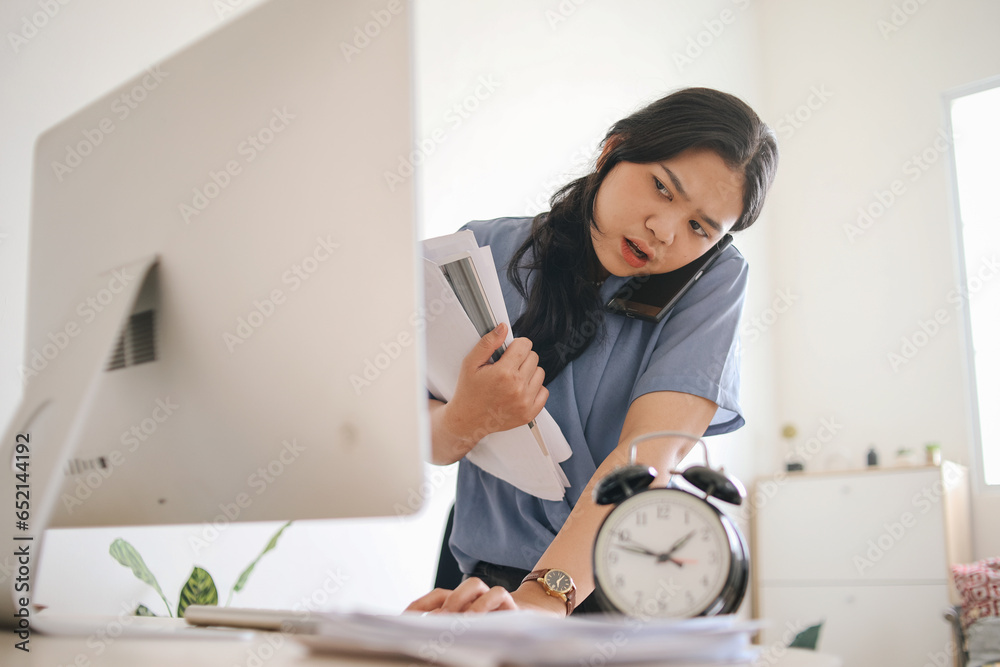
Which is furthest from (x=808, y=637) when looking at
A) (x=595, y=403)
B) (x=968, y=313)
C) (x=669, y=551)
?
(x=968, y=313)

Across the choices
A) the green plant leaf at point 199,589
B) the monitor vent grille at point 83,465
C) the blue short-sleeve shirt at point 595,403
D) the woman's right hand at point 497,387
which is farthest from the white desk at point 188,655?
the green plant leaf at point 199,589

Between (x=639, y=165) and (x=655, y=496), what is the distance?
63 cm

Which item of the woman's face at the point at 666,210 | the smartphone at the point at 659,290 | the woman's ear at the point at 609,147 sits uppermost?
the woman's ear at the point at 609,147

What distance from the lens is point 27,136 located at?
1.40 metres

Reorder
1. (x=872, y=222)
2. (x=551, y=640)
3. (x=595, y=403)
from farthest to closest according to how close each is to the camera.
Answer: (x=872, y=222) < (x=595, y=403) < (x=551, y=640)

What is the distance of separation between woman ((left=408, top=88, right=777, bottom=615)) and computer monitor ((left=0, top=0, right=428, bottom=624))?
1.28 feet

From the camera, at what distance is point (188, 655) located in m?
0.54

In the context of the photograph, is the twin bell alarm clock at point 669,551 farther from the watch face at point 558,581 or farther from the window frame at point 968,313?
the window frame at point 968,313

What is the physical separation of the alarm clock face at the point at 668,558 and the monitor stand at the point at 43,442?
1.49 ft

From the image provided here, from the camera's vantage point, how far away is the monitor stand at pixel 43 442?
0.65 meters

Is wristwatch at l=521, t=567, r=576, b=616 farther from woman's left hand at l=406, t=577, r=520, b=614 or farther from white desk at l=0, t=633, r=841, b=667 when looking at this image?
white desk at l=0, t=633, r=841, b=667

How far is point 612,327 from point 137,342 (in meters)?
0.71

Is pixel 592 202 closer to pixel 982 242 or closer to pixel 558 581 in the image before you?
pixel 558 581

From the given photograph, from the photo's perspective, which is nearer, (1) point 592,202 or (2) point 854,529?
(1) point 592,202
